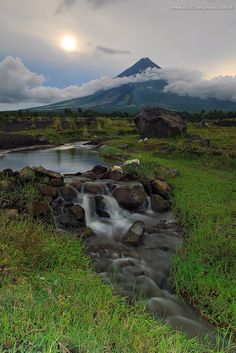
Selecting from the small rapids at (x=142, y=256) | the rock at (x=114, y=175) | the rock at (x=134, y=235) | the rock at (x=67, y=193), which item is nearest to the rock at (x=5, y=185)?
the rock at (x=67, y=193)

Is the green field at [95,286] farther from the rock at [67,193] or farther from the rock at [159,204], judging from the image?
the rock at [67,193]

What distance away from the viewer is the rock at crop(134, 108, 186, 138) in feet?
139

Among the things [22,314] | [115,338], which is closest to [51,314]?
[22,314]

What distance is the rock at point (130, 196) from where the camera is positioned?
15.3 m

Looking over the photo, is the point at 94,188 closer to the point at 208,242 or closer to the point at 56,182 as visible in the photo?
the point at 56,182

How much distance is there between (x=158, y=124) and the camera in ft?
144

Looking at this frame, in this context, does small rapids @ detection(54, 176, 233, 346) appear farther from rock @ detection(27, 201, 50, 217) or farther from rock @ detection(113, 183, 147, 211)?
rock @ detection(27, 201, 50, 217)

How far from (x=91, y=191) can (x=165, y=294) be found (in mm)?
8332

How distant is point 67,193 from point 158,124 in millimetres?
31142

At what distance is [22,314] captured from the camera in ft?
14.0

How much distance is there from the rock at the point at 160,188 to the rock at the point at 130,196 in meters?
0.95

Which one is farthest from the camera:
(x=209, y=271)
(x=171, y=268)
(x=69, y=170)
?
(x=69, y=170)

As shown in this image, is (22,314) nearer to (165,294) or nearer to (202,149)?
(165,294)

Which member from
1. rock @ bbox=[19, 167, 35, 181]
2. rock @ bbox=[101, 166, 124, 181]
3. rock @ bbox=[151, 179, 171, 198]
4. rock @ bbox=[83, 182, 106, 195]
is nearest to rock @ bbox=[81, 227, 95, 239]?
rock @ bbox=[83, 182, 106, 195]
